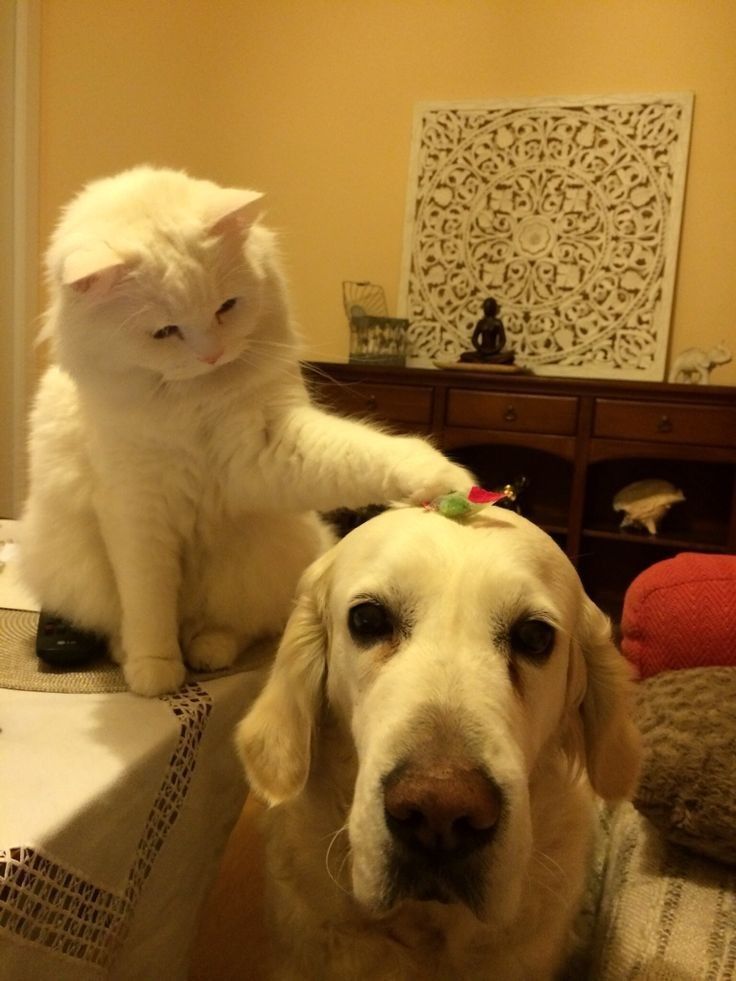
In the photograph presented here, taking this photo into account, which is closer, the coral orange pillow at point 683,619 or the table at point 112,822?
the table at point 112,822

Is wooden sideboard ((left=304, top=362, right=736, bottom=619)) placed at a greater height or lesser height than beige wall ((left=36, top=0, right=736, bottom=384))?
lesser

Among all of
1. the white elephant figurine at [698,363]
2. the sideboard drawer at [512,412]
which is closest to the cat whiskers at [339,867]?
the sideboard drawer at [512,412]

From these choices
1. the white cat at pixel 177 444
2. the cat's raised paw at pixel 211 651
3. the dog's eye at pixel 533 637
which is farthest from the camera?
the cat's raised paw at pixel 211 651

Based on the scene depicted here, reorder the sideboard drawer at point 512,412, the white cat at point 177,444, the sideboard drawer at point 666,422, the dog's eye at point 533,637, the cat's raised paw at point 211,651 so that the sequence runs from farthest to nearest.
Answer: the sideboard drawer at point 512,412 < the sideboard drawer at point 666,422 < the cat's raised paw at point 211,651 < the white cat at point 177,444 < the dog's eye at point 533,637

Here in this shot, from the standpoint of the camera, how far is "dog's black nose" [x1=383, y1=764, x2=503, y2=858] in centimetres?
60

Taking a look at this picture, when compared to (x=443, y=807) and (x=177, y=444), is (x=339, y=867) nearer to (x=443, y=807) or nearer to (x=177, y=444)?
(x=443, y=807)

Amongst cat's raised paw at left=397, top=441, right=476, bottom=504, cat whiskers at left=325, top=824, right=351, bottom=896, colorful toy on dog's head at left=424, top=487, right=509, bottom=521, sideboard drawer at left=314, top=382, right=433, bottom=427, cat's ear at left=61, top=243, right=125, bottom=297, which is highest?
cat's ear at left=61, top=243, right=125, bottom=297

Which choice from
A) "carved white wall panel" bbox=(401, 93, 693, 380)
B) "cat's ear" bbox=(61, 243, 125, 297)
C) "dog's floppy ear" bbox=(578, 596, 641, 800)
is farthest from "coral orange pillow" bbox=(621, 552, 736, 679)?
"carved white wall panel" bbox=(401, 93, 693, 380)

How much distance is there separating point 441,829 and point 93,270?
655 mm

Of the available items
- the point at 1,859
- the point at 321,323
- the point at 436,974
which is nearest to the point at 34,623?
the point at 1,859

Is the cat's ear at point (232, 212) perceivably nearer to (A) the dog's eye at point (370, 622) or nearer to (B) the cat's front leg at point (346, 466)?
(B) the cat's front leg at point (346, 466)

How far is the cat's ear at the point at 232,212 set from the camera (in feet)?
2.99

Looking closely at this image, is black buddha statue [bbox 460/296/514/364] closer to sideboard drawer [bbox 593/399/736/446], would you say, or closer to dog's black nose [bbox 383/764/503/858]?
sideboard drawer [bbox 593/399/736/446]

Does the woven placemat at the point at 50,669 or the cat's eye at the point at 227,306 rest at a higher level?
the cat's eye at the point at 227,306
